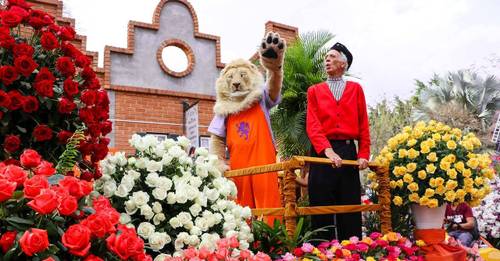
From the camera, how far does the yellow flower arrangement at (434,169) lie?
139 inches

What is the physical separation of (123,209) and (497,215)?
531 centimetres

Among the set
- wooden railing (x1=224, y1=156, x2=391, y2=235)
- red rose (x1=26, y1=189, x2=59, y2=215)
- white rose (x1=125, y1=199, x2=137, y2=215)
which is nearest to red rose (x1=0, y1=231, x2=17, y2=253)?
red rose (x1=26, y1=189, x2=59, y2=215)

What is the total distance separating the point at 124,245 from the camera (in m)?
1.68

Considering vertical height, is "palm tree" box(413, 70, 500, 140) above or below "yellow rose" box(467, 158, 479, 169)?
above

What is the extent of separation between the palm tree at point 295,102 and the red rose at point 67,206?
554cm

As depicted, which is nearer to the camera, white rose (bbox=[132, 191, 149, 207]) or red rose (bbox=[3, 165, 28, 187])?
red rose (bbox=[3, 165, 28, 187])

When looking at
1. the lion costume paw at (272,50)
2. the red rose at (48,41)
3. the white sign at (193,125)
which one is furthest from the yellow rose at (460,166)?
the white sign at (193,125)

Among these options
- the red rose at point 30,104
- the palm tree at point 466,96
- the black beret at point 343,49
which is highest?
the palm tree at point 466,96

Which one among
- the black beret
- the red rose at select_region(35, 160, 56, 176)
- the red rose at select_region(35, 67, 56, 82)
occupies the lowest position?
the red rose at select_region(35, 160, 56, 176)

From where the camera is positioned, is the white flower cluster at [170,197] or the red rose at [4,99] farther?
the white flower cluster at [170,197]

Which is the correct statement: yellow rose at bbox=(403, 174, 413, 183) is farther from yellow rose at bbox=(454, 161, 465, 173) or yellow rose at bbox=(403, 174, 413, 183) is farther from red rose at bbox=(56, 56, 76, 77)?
red rose at bbox=(56, 56, 76, 77)

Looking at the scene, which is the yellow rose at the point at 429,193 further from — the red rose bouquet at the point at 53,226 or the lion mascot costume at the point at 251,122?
the red rose bouquet at the point at 53,226

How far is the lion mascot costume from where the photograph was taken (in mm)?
3672

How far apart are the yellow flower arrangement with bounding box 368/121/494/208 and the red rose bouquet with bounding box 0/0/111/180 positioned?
2095 mm
